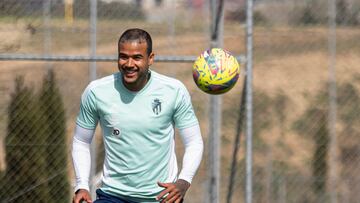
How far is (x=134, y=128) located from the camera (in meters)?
4.86

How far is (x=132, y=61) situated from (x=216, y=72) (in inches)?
56.9

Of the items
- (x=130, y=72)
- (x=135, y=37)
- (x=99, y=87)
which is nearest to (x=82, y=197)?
(x=99, y=87)

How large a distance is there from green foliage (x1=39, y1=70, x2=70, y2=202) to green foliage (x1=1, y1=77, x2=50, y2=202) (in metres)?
0.07

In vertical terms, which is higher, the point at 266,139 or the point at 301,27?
the point at 301,27

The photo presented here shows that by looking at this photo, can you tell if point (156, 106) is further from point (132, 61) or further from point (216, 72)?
point (216, 72)

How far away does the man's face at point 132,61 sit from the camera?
4.77 metres

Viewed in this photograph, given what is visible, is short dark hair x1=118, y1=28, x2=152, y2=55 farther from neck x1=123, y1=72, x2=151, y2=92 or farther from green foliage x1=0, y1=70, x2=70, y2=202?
green foliage x1=0, y1=70, x2=70, y2=202

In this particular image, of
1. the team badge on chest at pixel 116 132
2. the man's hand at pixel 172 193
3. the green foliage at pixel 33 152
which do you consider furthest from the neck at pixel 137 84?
the green foliage at pixel 33 152

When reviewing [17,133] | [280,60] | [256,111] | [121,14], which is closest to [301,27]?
[280,60]

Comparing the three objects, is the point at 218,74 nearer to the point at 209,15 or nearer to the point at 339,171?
the point at 209,15

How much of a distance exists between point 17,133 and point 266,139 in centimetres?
286

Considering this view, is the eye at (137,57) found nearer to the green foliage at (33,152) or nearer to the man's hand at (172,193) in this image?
the man's hand at (172,193)

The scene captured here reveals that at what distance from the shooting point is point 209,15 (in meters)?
8.72

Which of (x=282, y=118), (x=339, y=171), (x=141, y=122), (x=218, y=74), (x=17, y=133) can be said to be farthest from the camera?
(x=282, y=118)
